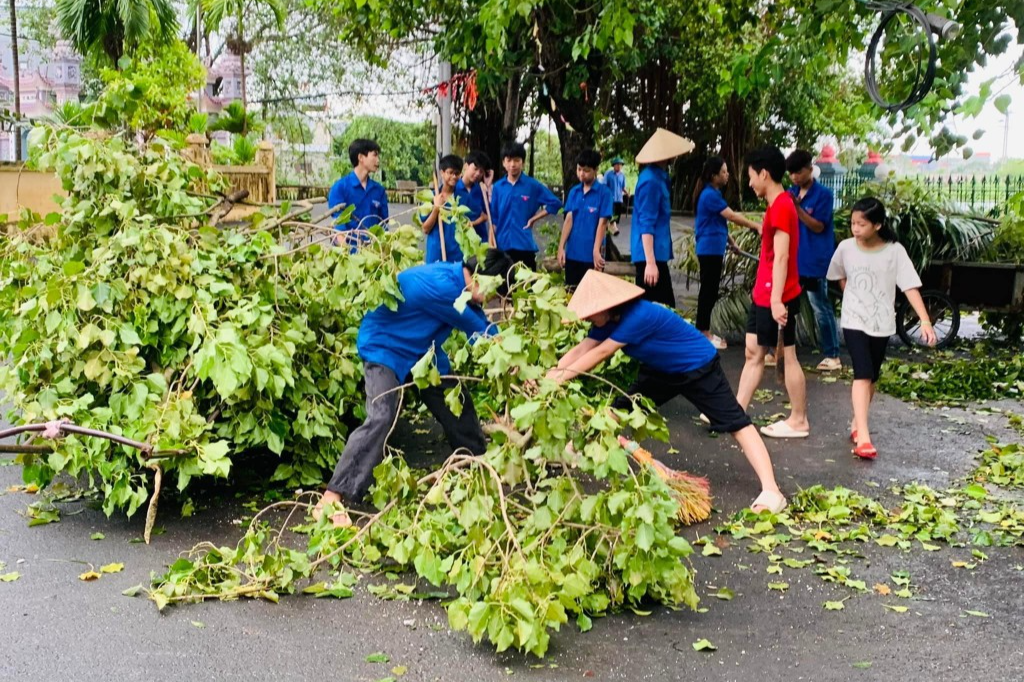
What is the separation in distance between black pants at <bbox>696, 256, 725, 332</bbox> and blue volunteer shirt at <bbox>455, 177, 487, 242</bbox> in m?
2.08

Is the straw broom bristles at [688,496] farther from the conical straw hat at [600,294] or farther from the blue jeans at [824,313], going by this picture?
the blue jeans at [824,313]

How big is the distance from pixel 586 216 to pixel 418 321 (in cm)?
475

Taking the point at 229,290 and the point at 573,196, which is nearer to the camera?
the point at 229,290

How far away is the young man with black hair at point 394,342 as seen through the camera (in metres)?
5.66

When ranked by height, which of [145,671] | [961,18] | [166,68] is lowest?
[145,671]

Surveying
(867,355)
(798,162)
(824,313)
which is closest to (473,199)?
(798,162)

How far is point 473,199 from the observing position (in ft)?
33.7

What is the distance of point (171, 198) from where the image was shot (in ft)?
21.4

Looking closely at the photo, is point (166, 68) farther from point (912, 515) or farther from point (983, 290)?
point (912, 515)

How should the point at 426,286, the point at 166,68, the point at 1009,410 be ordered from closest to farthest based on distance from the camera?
the point at 426,286
the point at 1009,410
the point at 166,68

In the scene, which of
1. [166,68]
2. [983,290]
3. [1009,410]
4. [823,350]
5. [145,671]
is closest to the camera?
[145,671]

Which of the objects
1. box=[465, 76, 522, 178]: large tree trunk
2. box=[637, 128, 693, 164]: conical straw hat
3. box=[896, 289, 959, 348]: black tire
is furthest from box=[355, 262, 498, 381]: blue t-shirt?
box=[465, 76, 522, 178]: large tree trunk

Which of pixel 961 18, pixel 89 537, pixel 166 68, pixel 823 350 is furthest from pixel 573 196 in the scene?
pixel 166 68

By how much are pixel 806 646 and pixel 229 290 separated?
3.50 meters
